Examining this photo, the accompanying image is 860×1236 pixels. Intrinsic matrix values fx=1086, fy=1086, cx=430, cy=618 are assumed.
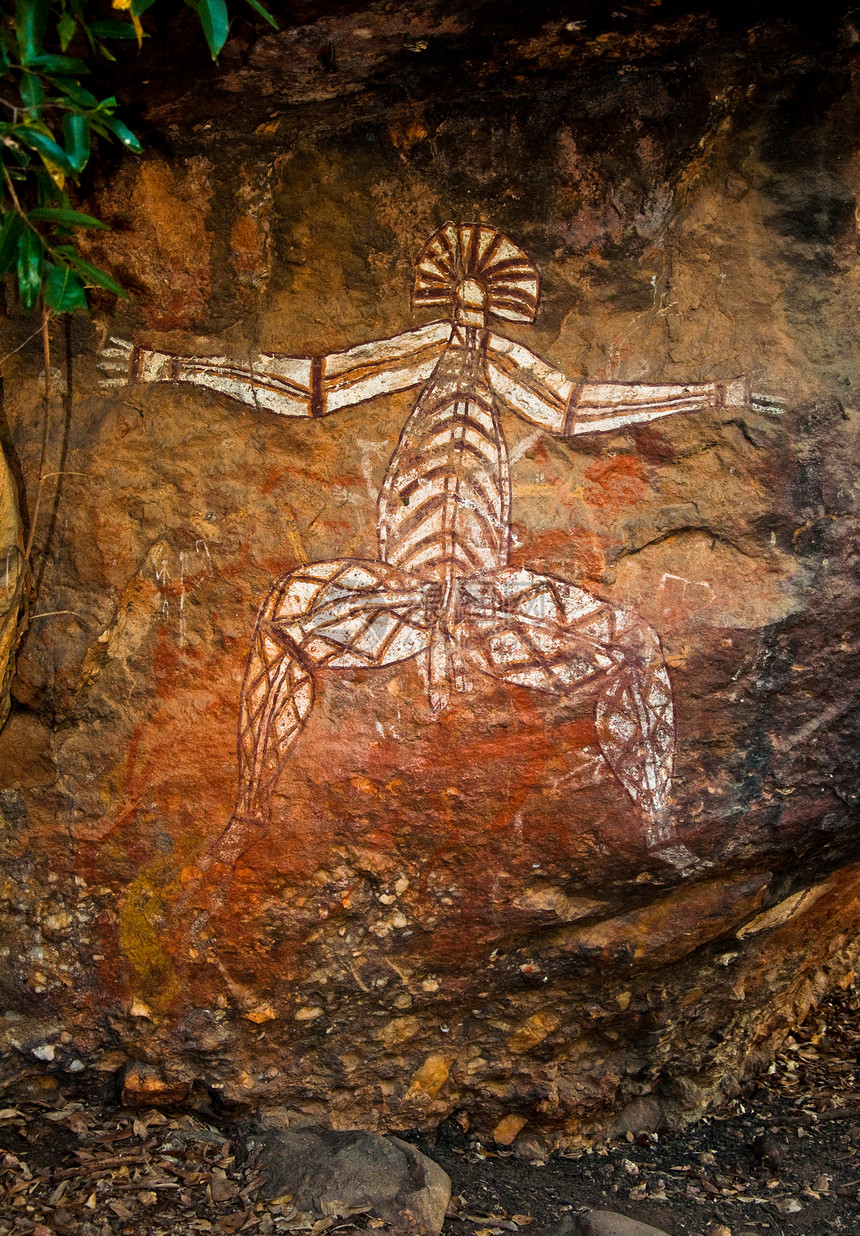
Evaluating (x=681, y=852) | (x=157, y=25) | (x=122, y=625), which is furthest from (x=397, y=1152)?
(x=157, y=25)

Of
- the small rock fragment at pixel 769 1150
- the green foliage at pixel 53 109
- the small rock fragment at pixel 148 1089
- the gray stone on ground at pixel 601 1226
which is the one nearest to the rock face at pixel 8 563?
the green foliage at pixel 53 109

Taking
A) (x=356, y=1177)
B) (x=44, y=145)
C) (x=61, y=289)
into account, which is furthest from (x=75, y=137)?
(x=356, y=1177)

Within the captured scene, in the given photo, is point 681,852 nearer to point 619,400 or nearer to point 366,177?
point 619,400

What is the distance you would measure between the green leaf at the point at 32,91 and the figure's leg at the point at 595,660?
1.40 metres

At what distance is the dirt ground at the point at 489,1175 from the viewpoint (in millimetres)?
2523

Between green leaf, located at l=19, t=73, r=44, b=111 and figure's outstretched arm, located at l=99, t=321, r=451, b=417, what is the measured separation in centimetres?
74

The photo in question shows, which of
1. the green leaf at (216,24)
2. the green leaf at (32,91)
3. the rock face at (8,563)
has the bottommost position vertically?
the rock face at (8,563)

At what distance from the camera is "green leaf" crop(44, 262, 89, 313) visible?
221cm

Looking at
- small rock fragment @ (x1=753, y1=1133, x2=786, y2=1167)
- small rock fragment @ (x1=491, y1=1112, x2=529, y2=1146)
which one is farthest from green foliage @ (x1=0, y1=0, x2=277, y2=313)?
small rock fragment @ (x1=753, y1=1133, x2=786, y2=1167)

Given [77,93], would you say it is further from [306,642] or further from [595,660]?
[595,660]

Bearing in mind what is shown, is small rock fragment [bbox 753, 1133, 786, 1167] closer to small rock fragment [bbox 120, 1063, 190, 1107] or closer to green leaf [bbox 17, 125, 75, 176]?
small rock fragment [bbox 120, 1063, 190, 1107]

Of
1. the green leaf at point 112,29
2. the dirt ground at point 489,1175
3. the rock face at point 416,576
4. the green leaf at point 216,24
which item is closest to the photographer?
the green leaf at point 216,24

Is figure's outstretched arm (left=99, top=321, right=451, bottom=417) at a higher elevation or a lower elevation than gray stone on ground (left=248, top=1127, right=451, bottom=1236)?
higher

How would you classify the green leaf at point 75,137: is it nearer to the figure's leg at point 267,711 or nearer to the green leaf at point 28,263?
the green leaf at point 28,263
